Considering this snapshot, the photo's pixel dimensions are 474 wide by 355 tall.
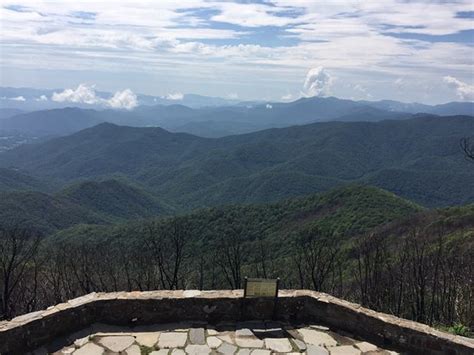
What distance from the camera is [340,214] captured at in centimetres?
9738

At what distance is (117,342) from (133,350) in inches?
18.5

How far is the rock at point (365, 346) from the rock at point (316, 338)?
49 centimetres

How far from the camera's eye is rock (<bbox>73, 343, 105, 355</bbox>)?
7.58 m

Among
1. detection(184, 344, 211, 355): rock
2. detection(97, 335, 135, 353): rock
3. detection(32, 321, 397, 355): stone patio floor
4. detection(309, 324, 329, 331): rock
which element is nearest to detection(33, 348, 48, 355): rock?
detection(32, 321, 397, 355): stone patio floor

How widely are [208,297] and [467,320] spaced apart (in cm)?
944

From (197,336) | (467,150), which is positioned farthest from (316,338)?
(467,150)

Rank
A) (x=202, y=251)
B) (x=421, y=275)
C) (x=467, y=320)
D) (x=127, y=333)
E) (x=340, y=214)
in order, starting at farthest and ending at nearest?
(x=340, y=214) → (x=202, y=251) → (x=421, y=275) → (x=467, y=320) → (x=127, y=333)

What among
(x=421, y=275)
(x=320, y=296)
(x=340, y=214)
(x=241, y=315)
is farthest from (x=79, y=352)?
(x=340, y=214)

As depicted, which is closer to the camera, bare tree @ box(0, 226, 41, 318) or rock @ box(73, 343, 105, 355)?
rock @ box(73, 343, 105, 355)

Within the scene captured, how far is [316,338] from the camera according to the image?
27.9 ft

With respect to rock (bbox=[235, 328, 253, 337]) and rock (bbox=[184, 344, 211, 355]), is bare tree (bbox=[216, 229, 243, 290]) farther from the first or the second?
rock (bbox=[184, 344, 211, 355])

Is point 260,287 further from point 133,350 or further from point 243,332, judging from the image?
point 133,350

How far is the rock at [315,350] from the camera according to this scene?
7.88m

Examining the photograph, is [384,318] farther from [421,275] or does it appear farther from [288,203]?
[288,203]
